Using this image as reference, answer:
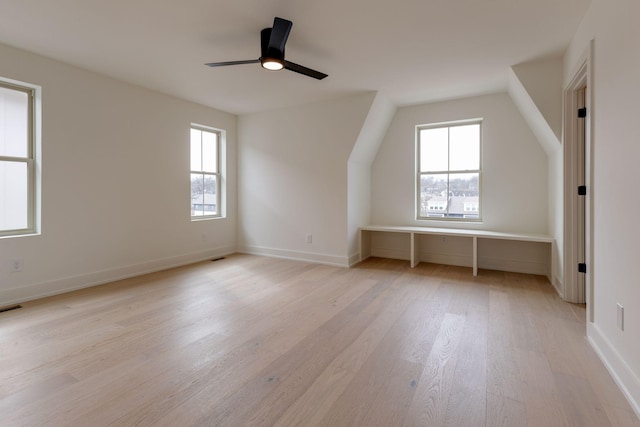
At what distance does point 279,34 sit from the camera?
248 centimetres

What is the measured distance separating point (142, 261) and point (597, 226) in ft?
15.9

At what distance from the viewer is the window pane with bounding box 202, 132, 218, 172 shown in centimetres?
517

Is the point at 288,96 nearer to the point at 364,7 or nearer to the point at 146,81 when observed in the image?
the point at 146,81

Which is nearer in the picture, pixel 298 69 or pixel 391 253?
pixel 298 69

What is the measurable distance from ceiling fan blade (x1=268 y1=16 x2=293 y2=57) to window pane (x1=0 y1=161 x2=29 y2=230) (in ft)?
9.52

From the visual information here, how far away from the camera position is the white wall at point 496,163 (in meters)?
4.12

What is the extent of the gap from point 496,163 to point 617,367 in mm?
3186

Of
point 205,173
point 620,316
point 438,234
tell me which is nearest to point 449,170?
point 438,234

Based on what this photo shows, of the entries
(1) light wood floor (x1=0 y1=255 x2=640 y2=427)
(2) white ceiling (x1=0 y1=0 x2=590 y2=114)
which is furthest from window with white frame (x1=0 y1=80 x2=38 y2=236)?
(1) light wood floor (x1=0 y1=255 x2=640 y2=427)

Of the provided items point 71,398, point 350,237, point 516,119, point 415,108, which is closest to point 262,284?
point 350,237

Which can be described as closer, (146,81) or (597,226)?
(597,226)

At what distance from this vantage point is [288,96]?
4.45 meters

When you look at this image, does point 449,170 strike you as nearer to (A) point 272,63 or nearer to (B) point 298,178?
(B) point 298,178

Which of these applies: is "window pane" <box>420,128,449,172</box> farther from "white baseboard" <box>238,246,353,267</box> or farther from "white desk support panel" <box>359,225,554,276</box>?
"white baseboard" <box>238,246,353,267</box>
